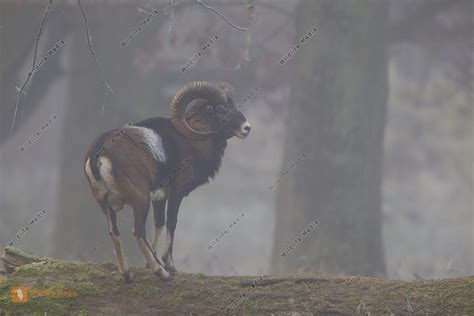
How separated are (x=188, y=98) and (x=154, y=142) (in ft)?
2.30

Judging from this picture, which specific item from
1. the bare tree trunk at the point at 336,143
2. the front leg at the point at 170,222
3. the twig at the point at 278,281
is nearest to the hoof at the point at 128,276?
the front leg at the point at 170,222

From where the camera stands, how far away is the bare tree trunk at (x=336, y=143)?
1386 cm

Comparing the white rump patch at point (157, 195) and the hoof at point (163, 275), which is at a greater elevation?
the white rump patch at point (157, 195)

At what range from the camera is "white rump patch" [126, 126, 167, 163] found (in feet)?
24.3

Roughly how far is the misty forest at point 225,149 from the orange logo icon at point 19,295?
20 mm

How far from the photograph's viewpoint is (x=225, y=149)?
44.4ft

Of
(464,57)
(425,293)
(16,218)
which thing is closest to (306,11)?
(464,57)

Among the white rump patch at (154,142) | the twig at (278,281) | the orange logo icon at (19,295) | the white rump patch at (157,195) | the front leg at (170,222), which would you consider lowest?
the orange logo icon at (19,295)

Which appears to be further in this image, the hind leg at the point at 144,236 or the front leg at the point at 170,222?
the front leg at the point at 170,222

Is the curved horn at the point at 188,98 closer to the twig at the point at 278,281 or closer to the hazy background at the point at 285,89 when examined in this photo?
the hazy background at the point at 285,89

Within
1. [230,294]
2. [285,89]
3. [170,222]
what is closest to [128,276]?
[170,222]

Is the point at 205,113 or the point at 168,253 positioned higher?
the point at 205,113

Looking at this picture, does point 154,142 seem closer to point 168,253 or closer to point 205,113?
point 205,113

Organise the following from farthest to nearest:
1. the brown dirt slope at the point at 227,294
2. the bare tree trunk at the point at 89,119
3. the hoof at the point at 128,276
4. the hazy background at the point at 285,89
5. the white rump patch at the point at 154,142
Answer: the bare tree trunk at the point at 89,119, the hazy background at the point at 285,89, the white rump patch at the point at 154,142, the hoof at the point at 128,276, the brown dirt slope at the point at 227,294
